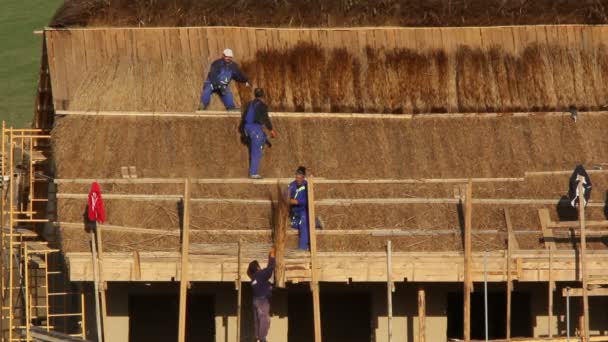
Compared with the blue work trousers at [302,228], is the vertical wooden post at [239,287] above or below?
below

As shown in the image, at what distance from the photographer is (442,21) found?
43906 mm

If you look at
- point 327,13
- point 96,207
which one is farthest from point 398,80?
point 96,207

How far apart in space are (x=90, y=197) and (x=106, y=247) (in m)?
0.99

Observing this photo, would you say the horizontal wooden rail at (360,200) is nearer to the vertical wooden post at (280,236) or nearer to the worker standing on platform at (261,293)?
the vertical wooden post at (280,236)

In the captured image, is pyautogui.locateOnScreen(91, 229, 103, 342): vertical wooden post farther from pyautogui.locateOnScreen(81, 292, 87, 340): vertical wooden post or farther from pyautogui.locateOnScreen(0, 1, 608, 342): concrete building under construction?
pyautogui.locateOnScreen(81, 292, 87, 340): vertical wooden post

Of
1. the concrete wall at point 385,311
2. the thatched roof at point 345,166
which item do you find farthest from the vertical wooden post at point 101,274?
the concrete wall at point 385,311

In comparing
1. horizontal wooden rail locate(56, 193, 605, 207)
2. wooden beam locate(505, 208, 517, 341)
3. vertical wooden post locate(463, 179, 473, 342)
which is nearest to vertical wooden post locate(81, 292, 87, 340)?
horizontal wooden rail locate(56, 193, 605, 207)

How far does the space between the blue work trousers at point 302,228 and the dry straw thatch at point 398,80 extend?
4296 mm

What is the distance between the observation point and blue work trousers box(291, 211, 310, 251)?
127 ft

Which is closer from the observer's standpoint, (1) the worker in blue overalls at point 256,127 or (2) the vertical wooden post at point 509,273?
(2) the vertical wooden post at point 509,273

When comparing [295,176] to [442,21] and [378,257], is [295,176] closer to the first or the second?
[378,257]

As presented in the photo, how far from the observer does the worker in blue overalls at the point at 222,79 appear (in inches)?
1663

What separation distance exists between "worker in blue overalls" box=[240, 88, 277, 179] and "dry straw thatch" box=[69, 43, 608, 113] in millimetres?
1731

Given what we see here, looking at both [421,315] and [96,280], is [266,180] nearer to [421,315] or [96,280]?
[421,315]
